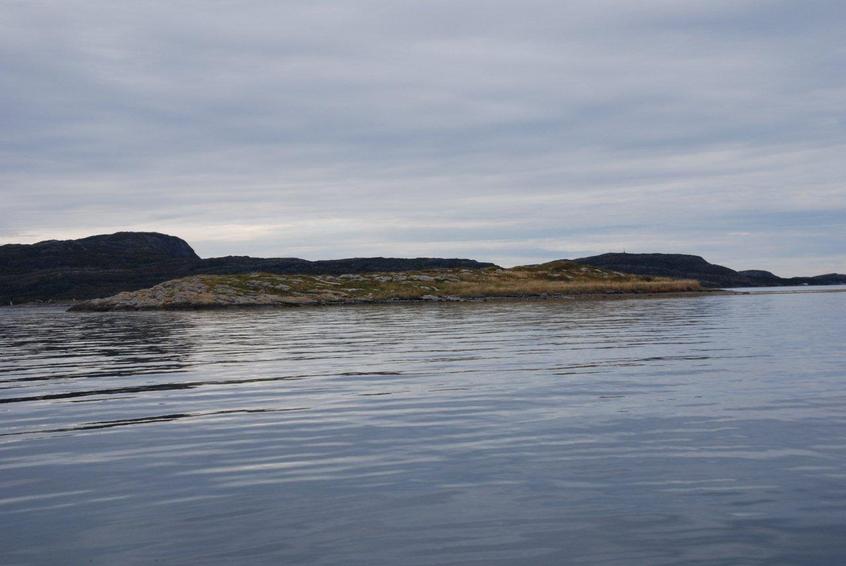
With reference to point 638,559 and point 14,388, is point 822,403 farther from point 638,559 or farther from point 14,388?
point 14,388

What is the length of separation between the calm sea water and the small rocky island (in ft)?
254

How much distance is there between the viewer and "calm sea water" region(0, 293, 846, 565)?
901 cm

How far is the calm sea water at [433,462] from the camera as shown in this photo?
9008 mm

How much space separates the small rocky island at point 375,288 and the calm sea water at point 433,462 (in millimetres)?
77383

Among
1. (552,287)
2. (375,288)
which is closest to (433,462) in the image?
(375,288)

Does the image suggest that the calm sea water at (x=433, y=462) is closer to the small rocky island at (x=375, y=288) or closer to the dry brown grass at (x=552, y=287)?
the small rocky island at (x=375, y=288)

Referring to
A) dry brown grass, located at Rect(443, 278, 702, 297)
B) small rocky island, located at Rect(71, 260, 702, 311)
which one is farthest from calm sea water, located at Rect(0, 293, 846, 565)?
dry brown grass, located at Rect(443, 278, 702, 297)

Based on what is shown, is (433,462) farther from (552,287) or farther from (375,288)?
(552,287)

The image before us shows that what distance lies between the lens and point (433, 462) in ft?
42.8

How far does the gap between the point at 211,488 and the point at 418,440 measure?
440 centimetres

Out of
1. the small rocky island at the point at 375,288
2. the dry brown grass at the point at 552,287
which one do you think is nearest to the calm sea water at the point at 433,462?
the small rocky island at the point at 375,288

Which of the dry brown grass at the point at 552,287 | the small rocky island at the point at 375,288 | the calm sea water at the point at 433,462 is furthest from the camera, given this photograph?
the dry brown grass at the point at 552,287

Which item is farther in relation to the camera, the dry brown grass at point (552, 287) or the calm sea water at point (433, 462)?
the dry brown grass at point (552, 287)

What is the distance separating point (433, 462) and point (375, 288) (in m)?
106
